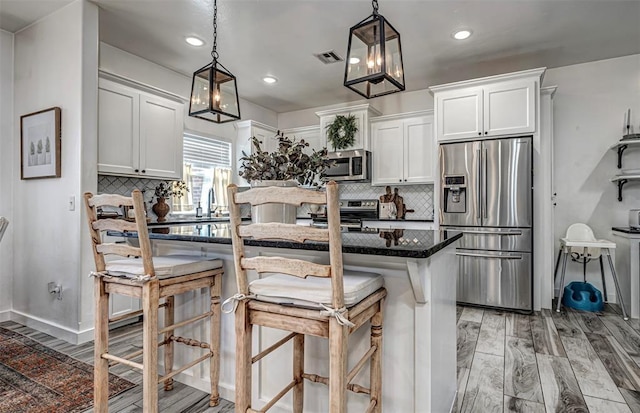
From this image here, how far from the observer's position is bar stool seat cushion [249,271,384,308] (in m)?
1.20

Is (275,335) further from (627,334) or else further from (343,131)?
(343,131)

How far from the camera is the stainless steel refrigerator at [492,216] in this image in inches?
138

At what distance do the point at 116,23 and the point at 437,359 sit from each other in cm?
373

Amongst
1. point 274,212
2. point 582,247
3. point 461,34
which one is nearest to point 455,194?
point 582,247

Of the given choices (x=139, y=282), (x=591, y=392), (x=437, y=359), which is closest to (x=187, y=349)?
(x=139, y=282)

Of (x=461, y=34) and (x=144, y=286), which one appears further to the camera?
(x=461, y=34)

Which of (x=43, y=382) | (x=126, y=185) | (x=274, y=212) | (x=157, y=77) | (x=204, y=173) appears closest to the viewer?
(x=274, y=212)

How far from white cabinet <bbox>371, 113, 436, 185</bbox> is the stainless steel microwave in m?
0.15

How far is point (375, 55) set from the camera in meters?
1.78

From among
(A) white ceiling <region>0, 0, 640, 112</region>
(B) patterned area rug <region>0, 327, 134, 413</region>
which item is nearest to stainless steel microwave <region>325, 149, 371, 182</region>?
(A) white ceiling <region>0, 0, 640, 112</region>

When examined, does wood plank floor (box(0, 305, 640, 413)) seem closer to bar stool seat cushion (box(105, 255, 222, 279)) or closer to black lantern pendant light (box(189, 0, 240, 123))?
bar stool seat cushion (box(105, 255, 222, 279))

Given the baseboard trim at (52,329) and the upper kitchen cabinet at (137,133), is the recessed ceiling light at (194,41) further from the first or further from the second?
the baseboard trim at (52,329)

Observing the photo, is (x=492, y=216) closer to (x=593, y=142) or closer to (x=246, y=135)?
(x=593, y=142)

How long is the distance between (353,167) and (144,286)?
11.9ft
